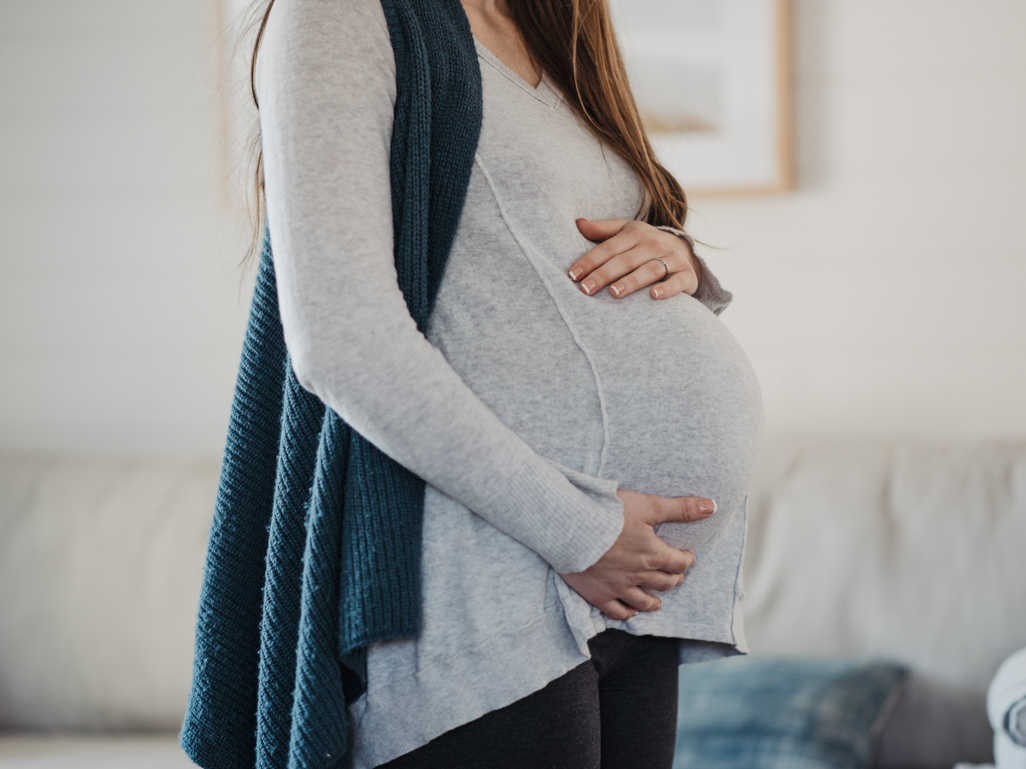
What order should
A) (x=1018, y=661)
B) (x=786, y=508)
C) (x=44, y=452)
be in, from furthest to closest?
(x=44, y=452)
(x=786, y=508)
(x=1018, y=661)

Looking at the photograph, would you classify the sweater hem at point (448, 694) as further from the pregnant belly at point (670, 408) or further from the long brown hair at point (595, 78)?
the long brown hair at point (595, 78)

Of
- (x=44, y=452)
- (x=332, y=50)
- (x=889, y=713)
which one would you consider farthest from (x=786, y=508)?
(x=44, y=452)

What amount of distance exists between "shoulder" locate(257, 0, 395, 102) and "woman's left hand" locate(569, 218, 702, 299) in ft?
0.64

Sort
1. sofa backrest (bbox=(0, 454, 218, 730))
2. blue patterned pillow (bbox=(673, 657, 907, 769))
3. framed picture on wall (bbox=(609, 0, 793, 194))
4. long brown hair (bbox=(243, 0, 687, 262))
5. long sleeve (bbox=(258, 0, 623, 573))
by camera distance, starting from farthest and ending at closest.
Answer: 1. framed picture on wall (bbox=(609, 0, 793, 194))
2. sofa backrest (bbox=(0, 454, 218, 730))
3. blue patterned pillow (bbox=(673, 657, 907, 769))
4. long brown hair (bbox=(243, 0, 687, 262))
5. long sleeve (bbox=(258, 0, 623, 573))

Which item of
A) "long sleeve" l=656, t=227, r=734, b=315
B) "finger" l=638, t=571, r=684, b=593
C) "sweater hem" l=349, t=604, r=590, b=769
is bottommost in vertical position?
"sweater hem" l=349, t=604, r=590, b=769

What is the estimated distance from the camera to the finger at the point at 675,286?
712mm

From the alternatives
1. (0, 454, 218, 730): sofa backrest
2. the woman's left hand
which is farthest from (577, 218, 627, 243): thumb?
(0, 454, 218, 730): sofa backrest

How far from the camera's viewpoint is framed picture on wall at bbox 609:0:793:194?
1.62 metres

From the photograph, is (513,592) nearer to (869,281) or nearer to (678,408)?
(678,408)

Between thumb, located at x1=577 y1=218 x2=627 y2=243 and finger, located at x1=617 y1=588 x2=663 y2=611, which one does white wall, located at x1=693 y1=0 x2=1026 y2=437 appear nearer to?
thumb, located at x1=577 y1=218 x2=627 y2=243

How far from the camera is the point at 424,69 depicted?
0.61 meters

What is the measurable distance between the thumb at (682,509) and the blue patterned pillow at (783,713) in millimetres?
637

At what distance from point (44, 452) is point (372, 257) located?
161cm

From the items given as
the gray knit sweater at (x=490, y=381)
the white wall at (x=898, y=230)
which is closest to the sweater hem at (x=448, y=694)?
the gray knit sweater at (x=490, y=381)
